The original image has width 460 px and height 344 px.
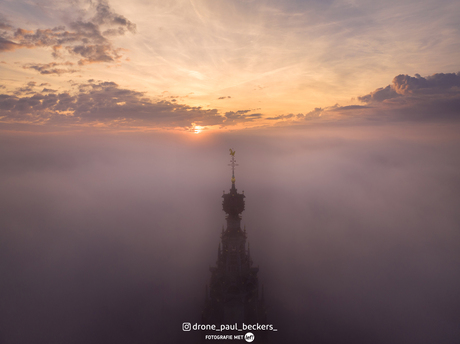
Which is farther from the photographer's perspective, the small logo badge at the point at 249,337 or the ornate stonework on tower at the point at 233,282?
the small logo badge at the point at 249,337

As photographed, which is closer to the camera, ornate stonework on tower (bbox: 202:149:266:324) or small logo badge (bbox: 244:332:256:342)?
ornate stonework on tower (bbox: 202:149:266:324)

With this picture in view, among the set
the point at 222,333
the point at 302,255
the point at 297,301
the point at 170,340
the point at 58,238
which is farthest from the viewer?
the point at 58,238

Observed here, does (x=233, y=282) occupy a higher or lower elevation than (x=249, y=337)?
higher

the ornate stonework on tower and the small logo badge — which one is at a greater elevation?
the ornate stonework on tower

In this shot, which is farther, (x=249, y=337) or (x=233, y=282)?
(x=249, y=337)

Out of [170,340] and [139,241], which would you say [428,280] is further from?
[139,241]

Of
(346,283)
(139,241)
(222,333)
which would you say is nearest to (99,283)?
(139,241)

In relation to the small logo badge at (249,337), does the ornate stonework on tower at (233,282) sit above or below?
above

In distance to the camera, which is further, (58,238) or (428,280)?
(58,238)
